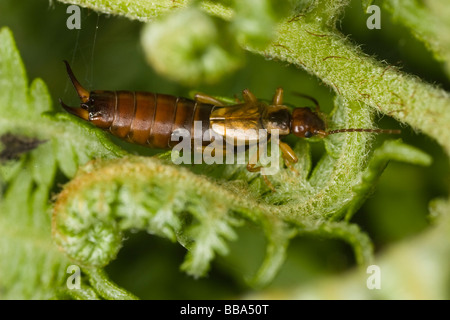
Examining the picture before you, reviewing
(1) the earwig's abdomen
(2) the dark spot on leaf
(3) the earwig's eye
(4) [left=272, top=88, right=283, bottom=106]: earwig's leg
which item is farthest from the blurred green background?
(2) the dark spot on leaf

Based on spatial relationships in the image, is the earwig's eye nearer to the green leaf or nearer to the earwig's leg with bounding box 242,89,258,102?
the green leaf

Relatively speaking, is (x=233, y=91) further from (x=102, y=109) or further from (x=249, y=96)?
(x=102, y=109)

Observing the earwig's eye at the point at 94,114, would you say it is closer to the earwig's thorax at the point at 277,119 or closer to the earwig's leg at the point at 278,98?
the earwig's thorax at the point at 277,119

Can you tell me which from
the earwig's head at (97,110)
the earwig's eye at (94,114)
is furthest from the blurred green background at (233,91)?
the earwig's eye at (94,114)

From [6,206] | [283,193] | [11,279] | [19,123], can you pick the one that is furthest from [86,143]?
[283,193]

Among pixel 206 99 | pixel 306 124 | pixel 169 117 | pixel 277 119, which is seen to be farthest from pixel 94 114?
pixel 306 124

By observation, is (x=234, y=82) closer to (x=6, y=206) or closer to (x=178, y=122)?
(x=178, y=122)
